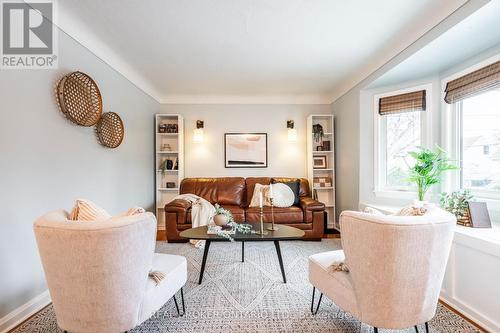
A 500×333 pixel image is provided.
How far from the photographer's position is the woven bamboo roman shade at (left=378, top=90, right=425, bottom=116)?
302 centimetres

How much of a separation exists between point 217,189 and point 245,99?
1814 millimetres

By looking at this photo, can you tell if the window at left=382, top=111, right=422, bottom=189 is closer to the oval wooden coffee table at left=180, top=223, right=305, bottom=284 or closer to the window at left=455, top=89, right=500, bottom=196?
the window at left=455, top=89, right=500, bottom=196

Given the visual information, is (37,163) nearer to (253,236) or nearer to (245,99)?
(253,236)

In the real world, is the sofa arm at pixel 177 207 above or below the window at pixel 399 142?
below

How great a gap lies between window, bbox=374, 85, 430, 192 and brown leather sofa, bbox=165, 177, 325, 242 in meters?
1.02

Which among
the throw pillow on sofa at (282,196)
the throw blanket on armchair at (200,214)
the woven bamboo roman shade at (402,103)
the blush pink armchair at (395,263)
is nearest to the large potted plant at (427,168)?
the woven bamboo roman shade at (402,103)

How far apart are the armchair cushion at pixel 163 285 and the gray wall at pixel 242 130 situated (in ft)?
9.62

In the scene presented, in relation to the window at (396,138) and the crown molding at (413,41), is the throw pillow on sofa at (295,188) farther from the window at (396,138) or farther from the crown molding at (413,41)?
the crown molding at (413,41)

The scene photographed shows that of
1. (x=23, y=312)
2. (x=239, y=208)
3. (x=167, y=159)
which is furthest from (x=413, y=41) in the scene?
(x=23, y=312)

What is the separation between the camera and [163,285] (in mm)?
1537

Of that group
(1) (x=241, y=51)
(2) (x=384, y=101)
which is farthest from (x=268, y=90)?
(2) (x=384, y=101)

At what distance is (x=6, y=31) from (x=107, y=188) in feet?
5.39

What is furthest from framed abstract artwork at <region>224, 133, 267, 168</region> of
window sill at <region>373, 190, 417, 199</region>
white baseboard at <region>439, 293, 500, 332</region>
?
white baseboard at <region>439, 293, 500, 332</region>

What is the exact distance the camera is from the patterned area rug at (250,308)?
1.71 meters
